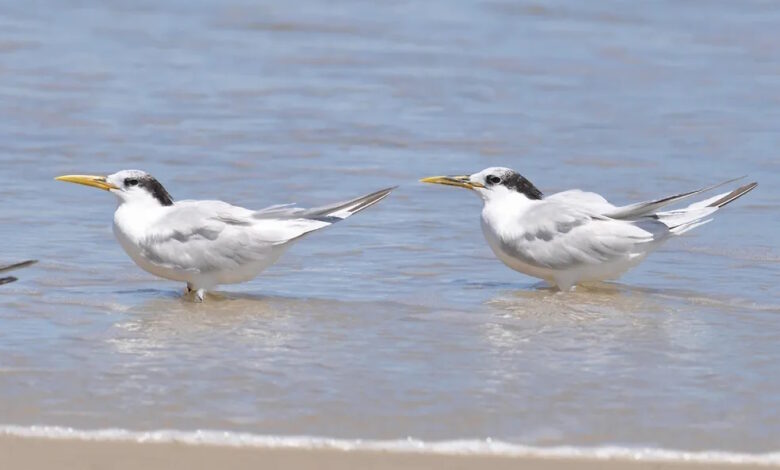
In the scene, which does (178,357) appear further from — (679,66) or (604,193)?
(679,66)

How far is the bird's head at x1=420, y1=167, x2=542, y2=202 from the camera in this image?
8023 mm

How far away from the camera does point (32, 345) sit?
21.1 ft

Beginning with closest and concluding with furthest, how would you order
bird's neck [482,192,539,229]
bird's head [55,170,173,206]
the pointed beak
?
bird's head [55,170,173,206] < bird's neck [482,192,539,229] < the pointed beak

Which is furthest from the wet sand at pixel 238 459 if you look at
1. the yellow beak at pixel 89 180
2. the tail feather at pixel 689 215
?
the tail feather at pixel 689 215

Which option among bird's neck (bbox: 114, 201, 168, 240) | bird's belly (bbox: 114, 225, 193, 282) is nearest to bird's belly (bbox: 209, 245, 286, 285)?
bird's belly (bbox: 114, 225, 193, 282)

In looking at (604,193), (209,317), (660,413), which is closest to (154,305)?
(209,317)

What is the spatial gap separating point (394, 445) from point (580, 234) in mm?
2645

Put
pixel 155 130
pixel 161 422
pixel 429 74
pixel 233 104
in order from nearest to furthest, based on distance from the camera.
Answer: pixel 161 422 < pixel 155 130 < pixel 233 104 < pixel 429 74

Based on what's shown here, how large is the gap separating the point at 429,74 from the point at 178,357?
279 inches

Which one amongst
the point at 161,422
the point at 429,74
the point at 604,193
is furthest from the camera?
the point at 429,74

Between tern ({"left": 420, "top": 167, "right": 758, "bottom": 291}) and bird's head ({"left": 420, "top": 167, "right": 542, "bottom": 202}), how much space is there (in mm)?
124

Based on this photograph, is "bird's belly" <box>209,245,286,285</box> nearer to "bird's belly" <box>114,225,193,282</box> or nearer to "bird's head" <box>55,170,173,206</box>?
"bird's belly" <box>114,225,193,282</box>

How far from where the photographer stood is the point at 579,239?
7707 millimetres

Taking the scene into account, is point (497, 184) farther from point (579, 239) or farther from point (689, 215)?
point (689, 215)
